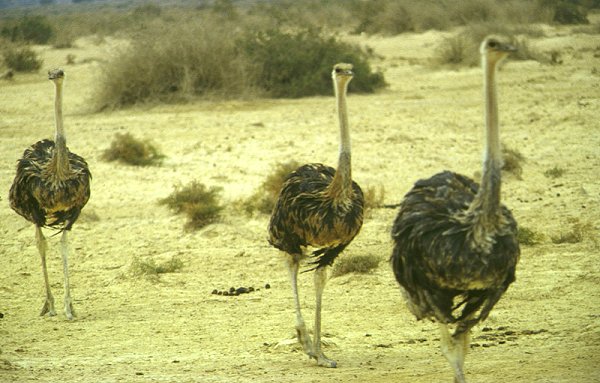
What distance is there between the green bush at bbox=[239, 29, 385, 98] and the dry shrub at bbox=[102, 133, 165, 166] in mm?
5014

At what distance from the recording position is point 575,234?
30.6ft

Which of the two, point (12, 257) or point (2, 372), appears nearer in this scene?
point (2, 372)

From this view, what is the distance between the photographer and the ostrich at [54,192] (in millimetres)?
8203

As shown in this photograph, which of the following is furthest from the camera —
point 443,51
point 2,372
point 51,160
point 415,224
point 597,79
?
point 443,51

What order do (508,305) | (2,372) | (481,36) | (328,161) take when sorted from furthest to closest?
1. (481,36)
2. (328,161)
3. (508,305)
4. (2,372)

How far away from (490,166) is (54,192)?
166 inches

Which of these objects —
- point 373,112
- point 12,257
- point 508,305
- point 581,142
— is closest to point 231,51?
point 373,112

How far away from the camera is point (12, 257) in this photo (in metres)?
10.1

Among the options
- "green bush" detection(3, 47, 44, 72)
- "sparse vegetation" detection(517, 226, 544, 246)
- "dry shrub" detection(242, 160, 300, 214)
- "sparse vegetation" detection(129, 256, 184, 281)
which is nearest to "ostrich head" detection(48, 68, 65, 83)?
"sparse vegetation" detection(129, 256, 184, 281)

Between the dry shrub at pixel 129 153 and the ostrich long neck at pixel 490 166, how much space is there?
28.0 feet

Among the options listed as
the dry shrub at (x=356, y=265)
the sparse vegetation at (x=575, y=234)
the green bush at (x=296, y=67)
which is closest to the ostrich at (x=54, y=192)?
the dry shrub at (x=356, y=265)

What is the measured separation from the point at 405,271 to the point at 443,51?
16.8 meters

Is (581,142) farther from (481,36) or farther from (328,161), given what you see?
(481,36)

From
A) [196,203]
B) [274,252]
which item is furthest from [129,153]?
[274,252]
